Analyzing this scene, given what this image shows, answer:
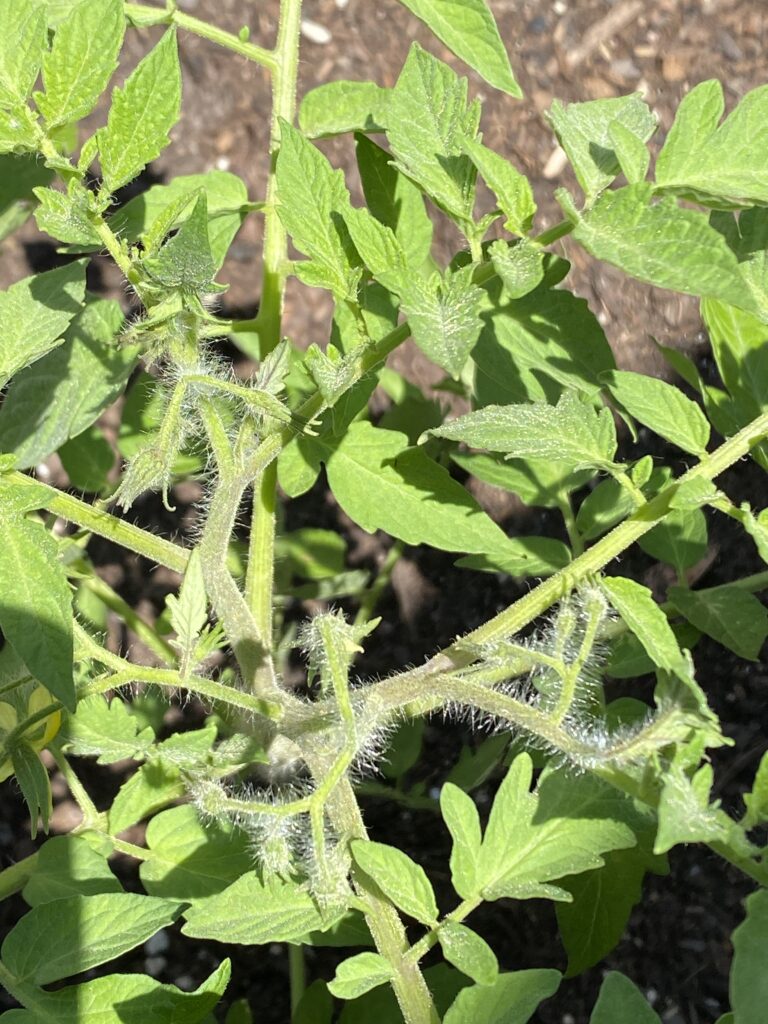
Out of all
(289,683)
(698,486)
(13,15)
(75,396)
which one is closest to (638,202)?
(698,486)

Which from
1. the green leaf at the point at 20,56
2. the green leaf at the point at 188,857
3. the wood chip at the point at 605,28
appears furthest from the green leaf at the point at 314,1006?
the wood chip at the point at 605,28

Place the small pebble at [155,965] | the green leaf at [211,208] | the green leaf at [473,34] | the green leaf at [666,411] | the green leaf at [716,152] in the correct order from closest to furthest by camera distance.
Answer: the green leaf at [716,152]
the green leaf at [666,411]
the green leaf at [473,34]
the green leaf at [211,208]
the small pebble at [155,965]

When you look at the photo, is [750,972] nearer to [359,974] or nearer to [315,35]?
[359,974]

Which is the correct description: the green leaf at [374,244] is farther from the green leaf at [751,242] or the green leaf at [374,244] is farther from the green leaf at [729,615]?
the green leaf at [729,615]

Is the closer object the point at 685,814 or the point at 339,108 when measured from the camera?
the point at 685,814

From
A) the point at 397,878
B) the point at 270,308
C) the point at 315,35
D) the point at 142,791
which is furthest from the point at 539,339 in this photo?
the point at 315,35
